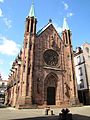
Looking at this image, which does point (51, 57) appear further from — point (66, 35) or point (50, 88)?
point (66, 35)

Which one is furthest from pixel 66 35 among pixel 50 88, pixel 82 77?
pixel 50 88

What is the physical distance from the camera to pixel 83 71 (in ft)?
131

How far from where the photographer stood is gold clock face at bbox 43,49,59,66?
1262 inches

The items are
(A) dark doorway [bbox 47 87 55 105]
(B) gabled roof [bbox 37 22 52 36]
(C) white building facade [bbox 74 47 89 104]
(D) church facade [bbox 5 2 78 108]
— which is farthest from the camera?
(C) white building facade [bbox 74 47 89 104]

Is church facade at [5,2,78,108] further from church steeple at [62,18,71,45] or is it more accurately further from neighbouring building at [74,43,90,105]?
neighbouring building at [74,43,90,105]

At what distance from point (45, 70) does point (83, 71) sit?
13458 mm

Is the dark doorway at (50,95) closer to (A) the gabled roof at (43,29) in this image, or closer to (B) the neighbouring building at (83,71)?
(B) the neighbouring building at (83,71)

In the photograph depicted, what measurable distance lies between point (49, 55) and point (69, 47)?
17.6ft

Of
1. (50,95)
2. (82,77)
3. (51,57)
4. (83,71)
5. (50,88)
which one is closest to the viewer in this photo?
(50,95)

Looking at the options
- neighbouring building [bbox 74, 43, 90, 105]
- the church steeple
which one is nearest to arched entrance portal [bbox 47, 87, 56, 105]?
neighbouring building [bbox 74, 43, 90, 105]

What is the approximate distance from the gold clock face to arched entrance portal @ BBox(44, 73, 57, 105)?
2.52 metres

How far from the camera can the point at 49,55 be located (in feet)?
108

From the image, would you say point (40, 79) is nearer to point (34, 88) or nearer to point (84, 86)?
point (34, 88)

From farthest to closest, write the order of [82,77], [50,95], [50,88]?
[82,77]
[50,88]
[50,95]
